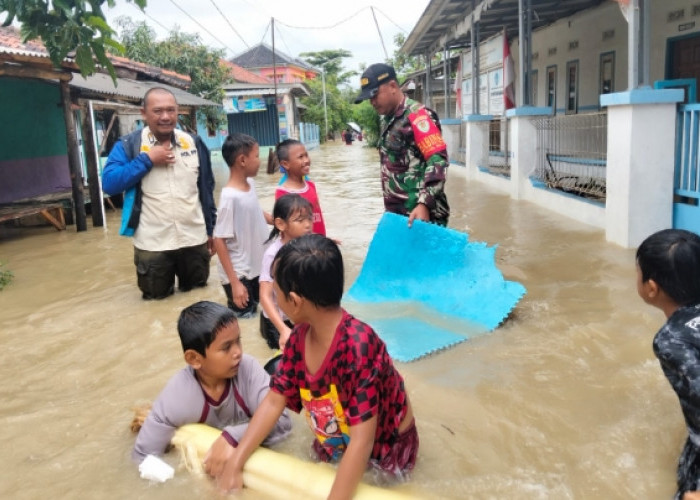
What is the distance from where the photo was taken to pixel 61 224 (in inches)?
402

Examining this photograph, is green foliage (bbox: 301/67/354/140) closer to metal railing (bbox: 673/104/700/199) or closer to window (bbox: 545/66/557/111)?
window (bbox: 545/66/557/111)

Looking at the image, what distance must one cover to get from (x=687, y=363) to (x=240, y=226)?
3112 millimetres

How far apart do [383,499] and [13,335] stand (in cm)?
386

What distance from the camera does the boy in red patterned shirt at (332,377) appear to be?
204cm

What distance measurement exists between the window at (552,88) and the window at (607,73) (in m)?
2.21

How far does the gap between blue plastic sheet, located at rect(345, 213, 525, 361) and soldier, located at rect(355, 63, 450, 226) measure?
0.18 m

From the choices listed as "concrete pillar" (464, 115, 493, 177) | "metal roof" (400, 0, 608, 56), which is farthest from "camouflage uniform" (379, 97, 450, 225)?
"concrete pillar" (464, 115, 493, 177)

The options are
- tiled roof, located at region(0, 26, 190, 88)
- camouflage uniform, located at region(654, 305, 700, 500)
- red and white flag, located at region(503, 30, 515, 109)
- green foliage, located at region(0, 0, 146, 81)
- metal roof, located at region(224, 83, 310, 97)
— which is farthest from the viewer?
metal roof, located at region(224, 83, 310, 97)

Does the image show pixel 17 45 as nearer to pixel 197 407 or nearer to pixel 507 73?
pixel 507 73

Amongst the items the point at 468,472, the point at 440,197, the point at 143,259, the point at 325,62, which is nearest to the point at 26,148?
the point at 143,259

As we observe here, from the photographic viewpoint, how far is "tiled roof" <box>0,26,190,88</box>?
8.01 meters

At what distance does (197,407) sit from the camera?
9.10 feet

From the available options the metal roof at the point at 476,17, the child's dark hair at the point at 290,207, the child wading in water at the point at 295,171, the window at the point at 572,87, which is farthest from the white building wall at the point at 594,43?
the child's dark hair at the point at 290,207

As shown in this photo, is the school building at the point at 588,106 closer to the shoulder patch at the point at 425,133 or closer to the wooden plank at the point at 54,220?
the shoulder patch at the point at 425,133
